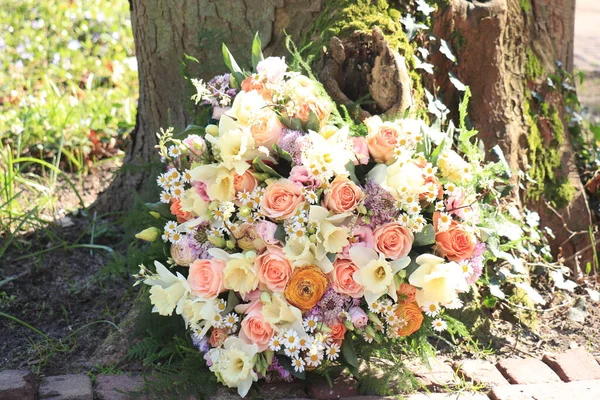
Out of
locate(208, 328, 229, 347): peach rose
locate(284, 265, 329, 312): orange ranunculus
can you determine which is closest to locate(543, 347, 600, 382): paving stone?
locate(284, 265, 329, 312): orange ranunculus

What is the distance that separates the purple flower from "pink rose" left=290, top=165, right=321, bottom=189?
0.55ft

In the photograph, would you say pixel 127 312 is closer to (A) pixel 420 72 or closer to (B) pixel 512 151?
(A) pixel 420 72

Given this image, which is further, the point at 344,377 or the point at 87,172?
the point at 87,172

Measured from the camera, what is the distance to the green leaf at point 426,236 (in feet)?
8.26

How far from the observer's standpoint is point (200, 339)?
105 inches

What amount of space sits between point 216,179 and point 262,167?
15 cm

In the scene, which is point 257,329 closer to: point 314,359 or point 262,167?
point 314,359

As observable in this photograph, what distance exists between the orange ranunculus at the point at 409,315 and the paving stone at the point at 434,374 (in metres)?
0.19

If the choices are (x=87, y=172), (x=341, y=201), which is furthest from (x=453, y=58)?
(x=87, y=172)

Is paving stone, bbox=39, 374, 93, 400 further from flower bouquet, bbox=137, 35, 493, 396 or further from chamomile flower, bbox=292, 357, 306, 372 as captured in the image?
chamomile flower, bbox=292, 357, 306, 372

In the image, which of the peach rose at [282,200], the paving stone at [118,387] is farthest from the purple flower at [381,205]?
the paving stone at [118,387]

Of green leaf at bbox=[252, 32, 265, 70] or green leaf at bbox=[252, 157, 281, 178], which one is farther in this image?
green leaf at bbox=[252, 32, 265, 70]

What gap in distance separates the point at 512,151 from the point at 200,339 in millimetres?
1587

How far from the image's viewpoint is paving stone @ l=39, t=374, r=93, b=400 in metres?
2.61
